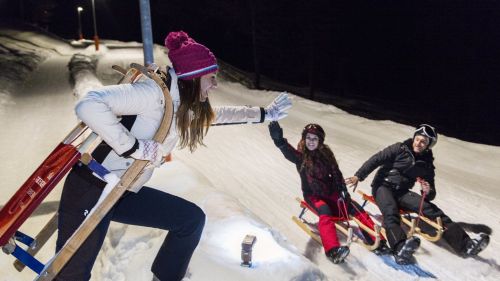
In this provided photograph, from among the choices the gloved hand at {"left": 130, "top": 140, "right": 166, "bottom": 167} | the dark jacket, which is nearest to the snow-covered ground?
the dark jacket

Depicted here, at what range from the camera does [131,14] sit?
50094mm

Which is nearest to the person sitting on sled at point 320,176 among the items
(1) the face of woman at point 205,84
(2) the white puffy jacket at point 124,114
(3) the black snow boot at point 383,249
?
(3) the black snow boot at point 383,249

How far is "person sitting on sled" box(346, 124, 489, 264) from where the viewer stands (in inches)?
193

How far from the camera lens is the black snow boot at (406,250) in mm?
4441

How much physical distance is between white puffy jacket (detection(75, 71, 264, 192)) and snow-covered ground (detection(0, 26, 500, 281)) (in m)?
1.33

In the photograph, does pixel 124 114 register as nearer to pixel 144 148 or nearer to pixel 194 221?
pixel 144 148

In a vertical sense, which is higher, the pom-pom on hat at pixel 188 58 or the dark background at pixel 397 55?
the pom-pom on hat at pixel 188 58

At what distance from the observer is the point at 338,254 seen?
173 inches

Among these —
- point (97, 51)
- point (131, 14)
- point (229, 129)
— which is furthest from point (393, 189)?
point (131, 14)

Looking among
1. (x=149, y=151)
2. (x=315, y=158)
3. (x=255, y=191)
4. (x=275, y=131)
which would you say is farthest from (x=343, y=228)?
(x=149, y=151)

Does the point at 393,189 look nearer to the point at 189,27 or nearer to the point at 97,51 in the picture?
the point at 97,51

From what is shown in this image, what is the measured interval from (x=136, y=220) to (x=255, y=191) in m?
3.93

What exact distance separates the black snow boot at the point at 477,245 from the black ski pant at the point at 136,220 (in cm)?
358

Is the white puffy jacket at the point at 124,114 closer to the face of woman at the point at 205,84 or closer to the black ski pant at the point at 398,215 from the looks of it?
the face of woman at the point at 205,84
